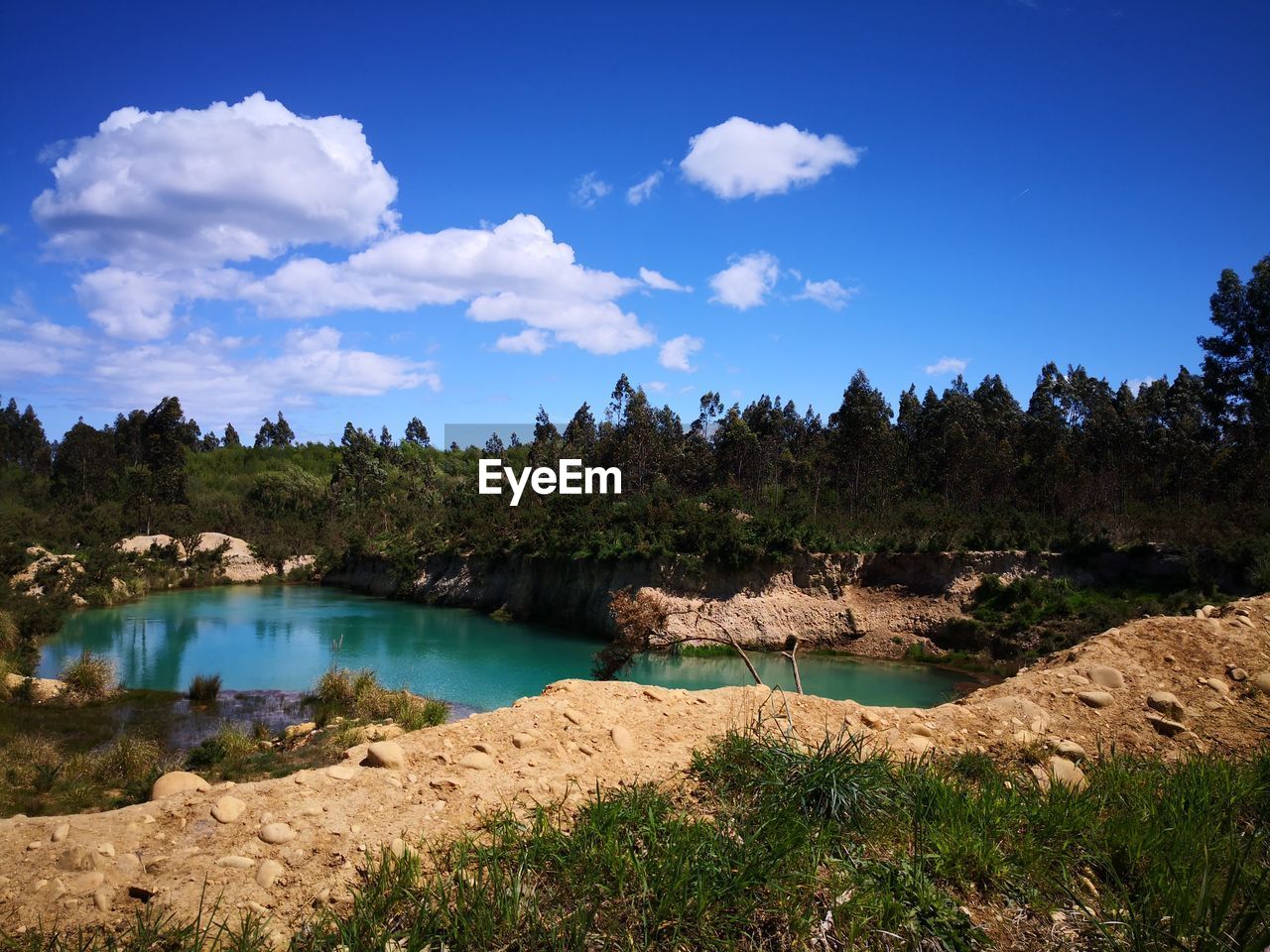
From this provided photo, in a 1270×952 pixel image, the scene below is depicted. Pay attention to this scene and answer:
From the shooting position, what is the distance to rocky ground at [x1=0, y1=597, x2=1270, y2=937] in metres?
3.78

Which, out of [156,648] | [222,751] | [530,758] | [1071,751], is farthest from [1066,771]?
[156,648]

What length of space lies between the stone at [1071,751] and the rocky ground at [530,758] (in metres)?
0.02

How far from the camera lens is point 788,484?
56531 millimetres

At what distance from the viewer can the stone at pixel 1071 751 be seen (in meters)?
6.01

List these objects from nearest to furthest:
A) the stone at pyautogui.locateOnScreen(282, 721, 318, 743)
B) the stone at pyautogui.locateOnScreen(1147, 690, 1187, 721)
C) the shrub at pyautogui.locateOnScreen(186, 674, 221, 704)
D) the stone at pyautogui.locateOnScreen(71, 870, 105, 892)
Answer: the stone at pyautogui.locateOnScreen(71, 870, 105, 892) → the stone at pyautogui.locateOnScreen(1147, 690, 1187, 721) → the stone at pyautogui.locateOnScreen(282, 721, 318, 743) → the shrub at pyautogui.locateOnScreen(186, 674, 221, 704)

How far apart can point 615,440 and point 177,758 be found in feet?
134

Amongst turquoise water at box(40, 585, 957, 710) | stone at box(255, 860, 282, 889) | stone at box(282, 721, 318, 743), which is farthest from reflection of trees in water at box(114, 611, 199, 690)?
stone at box(255, 860, 282, 889)

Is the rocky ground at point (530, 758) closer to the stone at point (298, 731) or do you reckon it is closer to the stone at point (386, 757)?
the stone at point (386, 757)

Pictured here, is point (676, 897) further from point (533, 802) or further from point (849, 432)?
point (849, 432)

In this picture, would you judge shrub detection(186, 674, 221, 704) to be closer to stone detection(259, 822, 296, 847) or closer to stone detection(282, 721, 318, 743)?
stone detection(282, 721, 318, 743)

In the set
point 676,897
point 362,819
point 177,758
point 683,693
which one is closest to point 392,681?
point 177,758

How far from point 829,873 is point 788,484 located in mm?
53970

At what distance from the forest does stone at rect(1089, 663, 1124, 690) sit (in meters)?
13.4

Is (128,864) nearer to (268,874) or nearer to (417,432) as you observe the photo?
(268,874)
